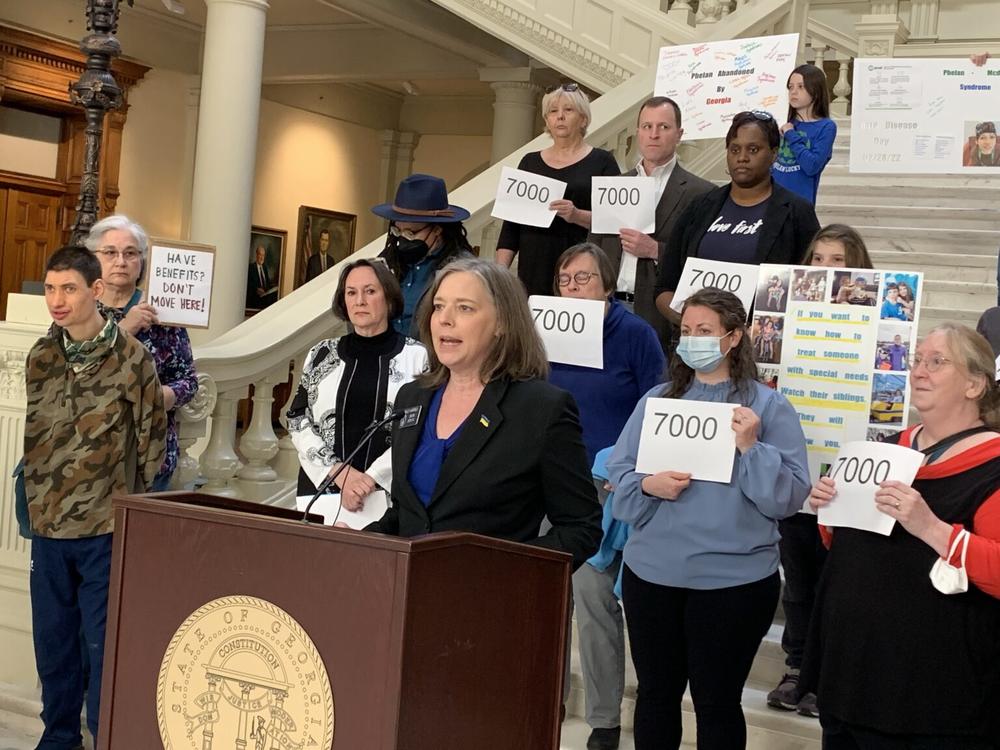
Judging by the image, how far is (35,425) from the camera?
416cm

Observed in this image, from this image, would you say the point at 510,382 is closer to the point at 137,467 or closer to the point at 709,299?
the point at 709,299

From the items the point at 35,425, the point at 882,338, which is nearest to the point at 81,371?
the point at 35,425

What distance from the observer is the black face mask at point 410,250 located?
4.70m

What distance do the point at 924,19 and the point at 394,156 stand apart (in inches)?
286

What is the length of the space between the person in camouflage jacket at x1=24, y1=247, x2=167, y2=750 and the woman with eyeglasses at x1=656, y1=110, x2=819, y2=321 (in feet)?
6.18

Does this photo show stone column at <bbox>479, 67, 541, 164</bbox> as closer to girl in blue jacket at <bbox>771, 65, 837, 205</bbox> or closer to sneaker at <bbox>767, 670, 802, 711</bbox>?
girl in blue jacket at <bbox>771, 65, 837, 205</bbox>

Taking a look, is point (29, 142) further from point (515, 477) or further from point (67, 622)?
point (515, 477)

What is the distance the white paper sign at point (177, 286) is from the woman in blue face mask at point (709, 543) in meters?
1.57

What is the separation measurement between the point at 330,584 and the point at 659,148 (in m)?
3.75

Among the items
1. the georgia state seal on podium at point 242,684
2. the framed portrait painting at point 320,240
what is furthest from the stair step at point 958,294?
the framed portrait painting at point 320,240

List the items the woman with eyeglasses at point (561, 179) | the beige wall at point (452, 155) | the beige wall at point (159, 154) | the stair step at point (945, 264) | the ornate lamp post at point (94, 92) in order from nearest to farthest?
the ornate lamp post at point (94, 92) < the woman with eyeglasses at point (561, 179) < the stair step at point (945, 264) < the beige wall at point (159, 154) < the beige wall at point (452, 155)

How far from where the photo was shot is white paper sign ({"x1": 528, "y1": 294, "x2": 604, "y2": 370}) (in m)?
4.32

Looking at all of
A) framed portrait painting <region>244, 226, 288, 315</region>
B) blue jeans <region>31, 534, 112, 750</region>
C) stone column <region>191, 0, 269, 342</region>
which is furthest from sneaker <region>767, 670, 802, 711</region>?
framed portrait painting <region>244, 226, 288, 315</region>

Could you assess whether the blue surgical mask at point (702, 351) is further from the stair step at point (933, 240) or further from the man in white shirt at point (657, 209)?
the stair step at point (933, 240)
